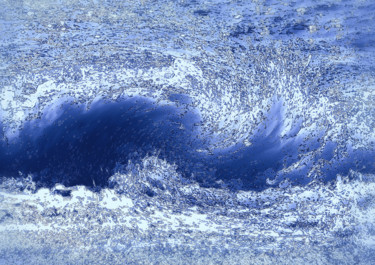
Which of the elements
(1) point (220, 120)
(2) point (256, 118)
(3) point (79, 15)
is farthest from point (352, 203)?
(3) point (79, 15)

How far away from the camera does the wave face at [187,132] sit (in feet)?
3.53

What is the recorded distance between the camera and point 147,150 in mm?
1143

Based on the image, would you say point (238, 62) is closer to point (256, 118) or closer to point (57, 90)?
point (256, 118)

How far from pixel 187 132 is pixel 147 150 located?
0.54ft

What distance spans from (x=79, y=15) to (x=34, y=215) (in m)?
0.78

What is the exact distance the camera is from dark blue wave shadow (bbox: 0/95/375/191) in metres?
1.12

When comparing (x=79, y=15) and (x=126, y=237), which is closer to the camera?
(x=126, y=237)

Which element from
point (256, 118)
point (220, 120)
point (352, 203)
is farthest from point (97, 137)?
point (352, 203)

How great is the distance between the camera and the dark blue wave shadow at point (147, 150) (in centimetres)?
112

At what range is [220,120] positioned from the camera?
45.5 inches

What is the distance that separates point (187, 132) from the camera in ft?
3.79

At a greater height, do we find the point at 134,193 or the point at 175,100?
the point at 175,100

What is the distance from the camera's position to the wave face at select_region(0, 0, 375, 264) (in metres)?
1.08

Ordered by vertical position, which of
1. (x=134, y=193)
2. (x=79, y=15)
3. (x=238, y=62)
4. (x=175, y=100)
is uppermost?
A: (x=79, y=15)
